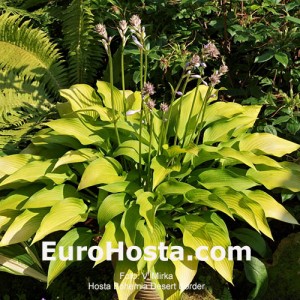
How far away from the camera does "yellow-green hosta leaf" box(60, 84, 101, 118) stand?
2682 mm

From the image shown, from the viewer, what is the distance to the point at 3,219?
2357 millimetres

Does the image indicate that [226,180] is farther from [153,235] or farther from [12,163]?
[12,163]

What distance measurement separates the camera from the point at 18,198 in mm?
2387

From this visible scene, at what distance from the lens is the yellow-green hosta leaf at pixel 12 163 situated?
8.21ft

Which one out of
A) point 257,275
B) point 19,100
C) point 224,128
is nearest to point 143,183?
point 224,128

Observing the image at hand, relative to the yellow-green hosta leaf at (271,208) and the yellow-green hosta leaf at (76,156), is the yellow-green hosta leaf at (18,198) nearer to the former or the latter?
the yellow-green hosta leaf at (76,156)

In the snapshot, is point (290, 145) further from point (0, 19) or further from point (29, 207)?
point (0, 19)

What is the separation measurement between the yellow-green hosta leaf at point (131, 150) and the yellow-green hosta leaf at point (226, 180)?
300 millimetres

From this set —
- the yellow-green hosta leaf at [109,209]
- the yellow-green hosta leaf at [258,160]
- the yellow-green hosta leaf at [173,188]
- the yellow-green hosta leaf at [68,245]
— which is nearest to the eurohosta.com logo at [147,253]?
the yellow-green hosta leaf at [68,245]

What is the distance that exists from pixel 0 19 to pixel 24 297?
1.95m

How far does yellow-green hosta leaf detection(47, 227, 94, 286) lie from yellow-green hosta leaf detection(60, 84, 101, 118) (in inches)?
27.1

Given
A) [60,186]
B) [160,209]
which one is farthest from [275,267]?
[60,186]

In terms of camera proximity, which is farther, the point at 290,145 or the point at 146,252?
the point at 290,145

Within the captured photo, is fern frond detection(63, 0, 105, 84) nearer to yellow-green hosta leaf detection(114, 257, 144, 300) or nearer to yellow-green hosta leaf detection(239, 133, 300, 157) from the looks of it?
yellow-green hosta leaf detection(239, 133, 300, 157)
